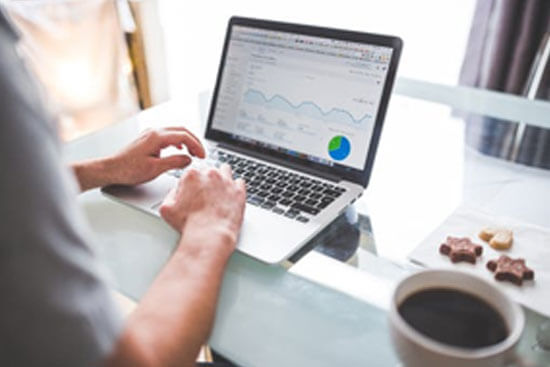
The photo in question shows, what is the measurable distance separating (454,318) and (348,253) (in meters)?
0.32

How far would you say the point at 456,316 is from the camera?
1.46 feet

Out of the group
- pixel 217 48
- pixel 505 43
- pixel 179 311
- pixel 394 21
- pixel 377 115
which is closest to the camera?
pixel 179 311

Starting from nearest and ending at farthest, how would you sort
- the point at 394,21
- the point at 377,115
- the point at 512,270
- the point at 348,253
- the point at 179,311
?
1. the point at 179,311
2. the point at 512,270
3. the point at 348,253
4. the point at 377,115
5. the point at 394,21

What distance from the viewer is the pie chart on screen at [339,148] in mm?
897

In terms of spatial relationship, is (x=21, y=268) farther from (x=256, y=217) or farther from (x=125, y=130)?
(x=125, y=130)

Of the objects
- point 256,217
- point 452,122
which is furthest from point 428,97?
point 256,217

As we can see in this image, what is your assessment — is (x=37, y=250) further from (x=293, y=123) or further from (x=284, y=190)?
(x=293, y=123)

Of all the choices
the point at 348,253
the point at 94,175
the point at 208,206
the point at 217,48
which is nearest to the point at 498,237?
the point at 348,253

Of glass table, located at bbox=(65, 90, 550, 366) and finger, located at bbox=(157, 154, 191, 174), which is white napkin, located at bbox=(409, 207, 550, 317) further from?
finger, located at bbox=(157, 154, 191, 174)

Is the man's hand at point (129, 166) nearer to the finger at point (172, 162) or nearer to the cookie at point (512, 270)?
the finger at point (172, 162)

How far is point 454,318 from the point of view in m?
0.45

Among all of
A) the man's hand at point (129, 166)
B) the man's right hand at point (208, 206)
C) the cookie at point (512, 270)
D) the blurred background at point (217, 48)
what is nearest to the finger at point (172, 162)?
the man's hand at point (129, 166)

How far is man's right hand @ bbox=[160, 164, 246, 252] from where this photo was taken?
27.4 inches

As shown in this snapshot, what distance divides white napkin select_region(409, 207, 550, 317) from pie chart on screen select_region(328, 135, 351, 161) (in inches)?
8.4
